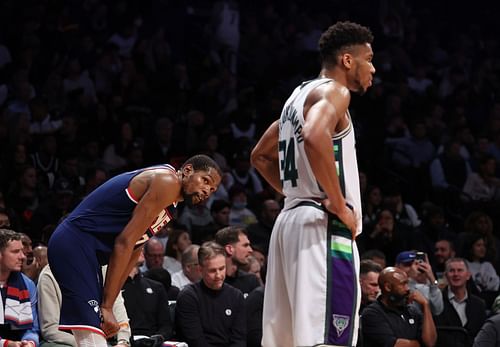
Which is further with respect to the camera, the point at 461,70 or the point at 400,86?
the point at 461,70

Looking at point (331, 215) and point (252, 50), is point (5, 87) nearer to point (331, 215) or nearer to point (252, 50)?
point (252, 50)

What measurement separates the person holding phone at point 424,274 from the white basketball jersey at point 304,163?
4.67 meters

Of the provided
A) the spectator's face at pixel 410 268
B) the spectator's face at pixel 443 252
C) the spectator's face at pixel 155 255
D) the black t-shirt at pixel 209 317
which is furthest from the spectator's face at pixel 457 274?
the spectator's face at pixel 155 255

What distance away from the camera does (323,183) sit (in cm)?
474

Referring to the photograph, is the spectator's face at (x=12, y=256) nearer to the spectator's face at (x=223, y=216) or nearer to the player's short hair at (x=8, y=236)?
the player's short hair at (x=8, y=236)

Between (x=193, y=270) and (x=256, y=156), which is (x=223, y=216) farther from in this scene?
(x=256, y=156)

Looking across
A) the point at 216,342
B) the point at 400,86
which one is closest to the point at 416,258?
the point at 216,342

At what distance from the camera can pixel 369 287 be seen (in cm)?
909

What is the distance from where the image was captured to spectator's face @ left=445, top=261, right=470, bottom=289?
970cm

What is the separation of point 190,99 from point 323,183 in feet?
33.6

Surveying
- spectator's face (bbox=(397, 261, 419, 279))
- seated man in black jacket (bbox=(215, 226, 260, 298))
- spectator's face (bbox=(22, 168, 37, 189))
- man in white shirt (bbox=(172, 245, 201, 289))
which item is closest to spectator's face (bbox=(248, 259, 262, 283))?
seated man in black jacket (bbox=(215, 226, 260, 298))

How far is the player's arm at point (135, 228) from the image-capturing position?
5.72 metres

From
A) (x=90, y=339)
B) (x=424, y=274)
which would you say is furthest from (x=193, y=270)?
(x=90, y=339)

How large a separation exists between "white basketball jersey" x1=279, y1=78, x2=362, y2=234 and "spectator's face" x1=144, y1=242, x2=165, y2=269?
4.79 m
